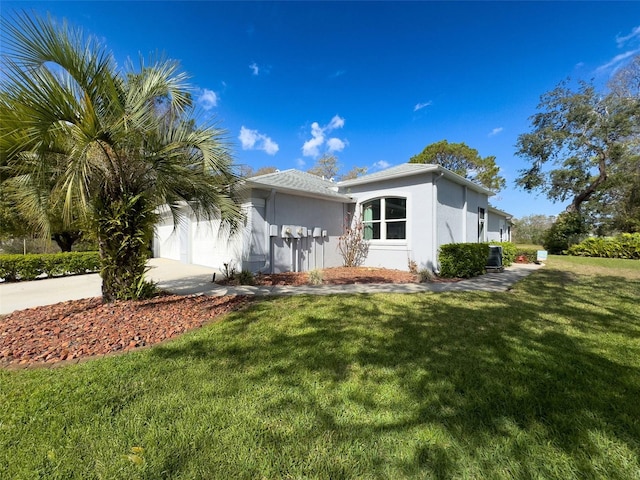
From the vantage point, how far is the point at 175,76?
5461mm

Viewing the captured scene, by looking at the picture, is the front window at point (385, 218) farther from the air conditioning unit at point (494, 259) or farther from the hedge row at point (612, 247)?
the hedge row at point (612, 247)

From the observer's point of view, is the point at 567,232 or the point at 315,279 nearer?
the point at 315,279

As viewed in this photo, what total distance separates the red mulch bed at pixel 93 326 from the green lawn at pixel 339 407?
451mm

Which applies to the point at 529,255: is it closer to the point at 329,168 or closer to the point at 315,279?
the point at 315,279

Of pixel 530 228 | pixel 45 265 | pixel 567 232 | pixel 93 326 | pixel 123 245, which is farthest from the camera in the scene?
pixel 530 228

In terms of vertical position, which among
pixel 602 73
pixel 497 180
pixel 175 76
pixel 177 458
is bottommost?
pixel 177 458

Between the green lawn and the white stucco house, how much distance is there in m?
5.41

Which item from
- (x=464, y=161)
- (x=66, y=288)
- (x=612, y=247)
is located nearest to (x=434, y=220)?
(x=66, y=288)

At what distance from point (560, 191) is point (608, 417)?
89.4 ft

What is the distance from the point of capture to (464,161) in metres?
27.7

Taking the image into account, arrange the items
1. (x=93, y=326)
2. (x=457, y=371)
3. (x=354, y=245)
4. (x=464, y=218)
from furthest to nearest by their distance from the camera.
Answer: (x=464, y=218) < (x=354, y=245) < (x=93, y=326) < (x=457, y=371)

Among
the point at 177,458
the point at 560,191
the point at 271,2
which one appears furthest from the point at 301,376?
the point at 560,191

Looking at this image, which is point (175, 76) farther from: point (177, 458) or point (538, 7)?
point (538, 7)

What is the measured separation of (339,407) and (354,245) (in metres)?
9.47
